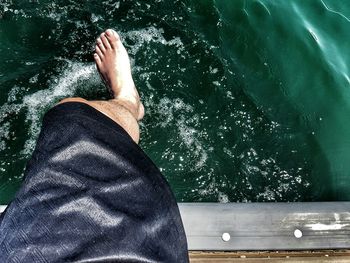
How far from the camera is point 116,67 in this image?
8.02ft

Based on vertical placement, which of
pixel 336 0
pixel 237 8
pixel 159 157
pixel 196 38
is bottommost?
pixel 159 157

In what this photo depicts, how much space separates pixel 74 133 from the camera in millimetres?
1224

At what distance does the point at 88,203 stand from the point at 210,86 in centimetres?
157

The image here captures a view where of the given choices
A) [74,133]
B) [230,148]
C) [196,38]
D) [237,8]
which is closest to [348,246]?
[230,148]

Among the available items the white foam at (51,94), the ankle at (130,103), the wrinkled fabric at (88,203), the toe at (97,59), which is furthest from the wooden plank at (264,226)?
the toe at (97,59)

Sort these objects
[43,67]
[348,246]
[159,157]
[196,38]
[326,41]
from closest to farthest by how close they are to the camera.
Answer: [348,246] → [159,157] → [43,67] → [196,38] → [326,41]

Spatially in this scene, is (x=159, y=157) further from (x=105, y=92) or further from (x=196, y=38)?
(x=196, y=38)

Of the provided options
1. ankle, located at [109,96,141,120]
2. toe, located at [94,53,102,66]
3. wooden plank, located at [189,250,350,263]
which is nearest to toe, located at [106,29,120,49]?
toe, located at [94,53,102,66]

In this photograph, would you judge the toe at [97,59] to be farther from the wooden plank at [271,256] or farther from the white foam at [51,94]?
the wooden plank at [271,256]

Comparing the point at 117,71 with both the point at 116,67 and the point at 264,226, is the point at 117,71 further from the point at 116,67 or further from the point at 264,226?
the point at 264,226

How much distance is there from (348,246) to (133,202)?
1.13m

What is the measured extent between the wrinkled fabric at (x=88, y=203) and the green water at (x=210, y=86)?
1.00 meters

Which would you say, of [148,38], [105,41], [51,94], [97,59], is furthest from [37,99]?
[148,38]

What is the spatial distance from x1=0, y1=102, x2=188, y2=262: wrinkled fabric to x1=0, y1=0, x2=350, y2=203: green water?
39.4 inches
